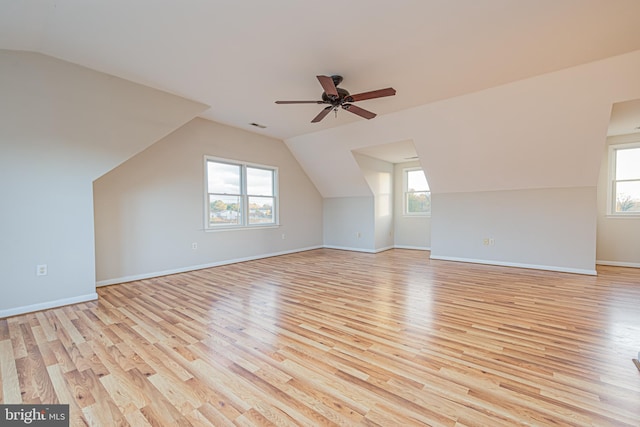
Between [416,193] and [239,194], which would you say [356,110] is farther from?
[416,193]

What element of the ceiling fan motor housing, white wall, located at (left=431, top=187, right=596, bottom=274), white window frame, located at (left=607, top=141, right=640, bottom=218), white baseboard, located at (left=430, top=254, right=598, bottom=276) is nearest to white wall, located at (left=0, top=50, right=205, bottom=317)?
the ceiling fan motor housing

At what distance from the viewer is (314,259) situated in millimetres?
6121

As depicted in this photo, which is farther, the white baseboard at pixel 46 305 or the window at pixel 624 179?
the window at pixel 624 179

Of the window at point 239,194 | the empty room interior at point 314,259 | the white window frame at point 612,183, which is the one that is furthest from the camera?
the window at point 239,194

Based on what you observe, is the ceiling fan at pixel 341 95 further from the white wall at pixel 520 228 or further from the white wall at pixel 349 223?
the white wall at pixel 349 223

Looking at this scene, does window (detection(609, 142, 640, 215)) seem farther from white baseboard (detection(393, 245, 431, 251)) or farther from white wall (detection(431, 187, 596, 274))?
white baseboard (detection(393, 245, 431, 251))

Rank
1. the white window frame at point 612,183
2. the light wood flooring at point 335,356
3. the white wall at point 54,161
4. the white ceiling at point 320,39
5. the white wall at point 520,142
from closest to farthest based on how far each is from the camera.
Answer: the light wood flooring at point 335,356
the white ceiling at point 320,39
the white wall at point 54,161
the white wall at point 520,142
the white window frame at point 612,183

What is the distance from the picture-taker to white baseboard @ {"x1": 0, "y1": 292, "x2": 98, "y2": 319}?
2.93m

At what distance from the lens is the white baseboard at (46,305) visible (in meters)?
2.93

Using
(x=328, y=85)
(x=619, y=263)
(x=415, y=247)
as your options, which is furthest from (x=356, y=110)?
(x=619, y=263)

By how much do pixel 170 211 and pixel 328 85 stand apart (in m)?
3.45

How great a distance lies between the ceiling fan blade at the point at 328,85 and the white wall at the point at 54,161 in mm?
2509

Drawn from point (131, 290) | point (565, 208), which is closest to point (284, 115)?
point (131, 290)

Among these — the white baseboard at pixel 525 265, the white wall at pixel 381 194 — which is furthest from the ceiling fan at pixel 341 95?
the white baseboard at pixel 525 265
